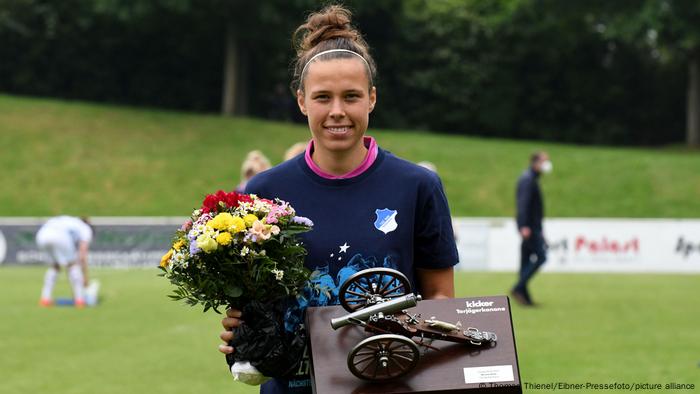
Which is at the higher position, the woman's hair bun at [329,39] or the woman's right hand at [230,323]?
the woman's hair bun at [329,39]

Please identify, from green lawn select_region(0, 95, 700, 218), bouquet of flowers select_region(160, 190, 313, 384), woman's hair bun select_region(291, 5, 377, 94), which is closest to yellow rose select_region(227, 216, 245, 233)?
bouquet of flowers select_region(160, 190, 313, 384)

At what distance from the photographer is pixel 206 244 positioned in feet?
10.9

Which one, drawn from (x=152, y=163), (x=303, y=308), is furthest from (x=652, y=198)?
(x=303, y=308)

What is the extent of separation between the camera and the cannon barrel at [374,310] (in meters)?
3.26

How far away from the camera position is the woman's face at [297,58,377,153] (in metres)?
3.62

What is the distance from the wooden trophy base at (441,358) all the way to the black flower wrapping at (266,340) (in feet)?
0.40

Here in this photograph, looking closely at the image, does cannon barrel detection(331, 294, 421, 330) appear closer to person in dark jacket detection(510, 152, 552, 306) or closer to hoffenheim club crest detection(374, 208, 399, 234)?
hoffenheim club crest detection(374, 208, 399, 234)

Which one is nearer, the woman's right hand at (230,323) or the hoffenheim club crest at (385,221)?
the woman's right hand at (230,323)

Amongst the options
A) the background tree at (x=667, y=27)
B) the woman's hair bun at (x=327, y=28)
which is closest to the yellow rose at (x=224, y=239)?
the woman's hair bun at (x=327, y=28)

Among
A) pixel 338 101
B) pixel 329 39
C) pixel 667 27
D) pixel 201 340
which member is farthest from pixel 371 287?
pixel 667 27

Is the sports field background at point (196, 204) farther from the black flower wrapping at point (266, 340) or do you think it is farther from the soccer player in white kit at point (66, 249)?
the black flower wrapping at point (266, 340)

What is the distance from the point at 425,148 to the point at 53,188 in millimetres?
13191

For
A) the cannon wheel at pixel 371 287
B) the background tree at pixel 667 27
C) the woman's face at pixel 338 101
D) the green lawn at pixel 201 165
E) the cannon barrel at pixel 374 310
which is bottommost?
the cannon barrel at pixel 374 310

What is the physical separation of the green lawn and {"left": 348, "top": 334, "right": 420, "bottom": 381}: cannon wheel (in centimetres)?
2868
